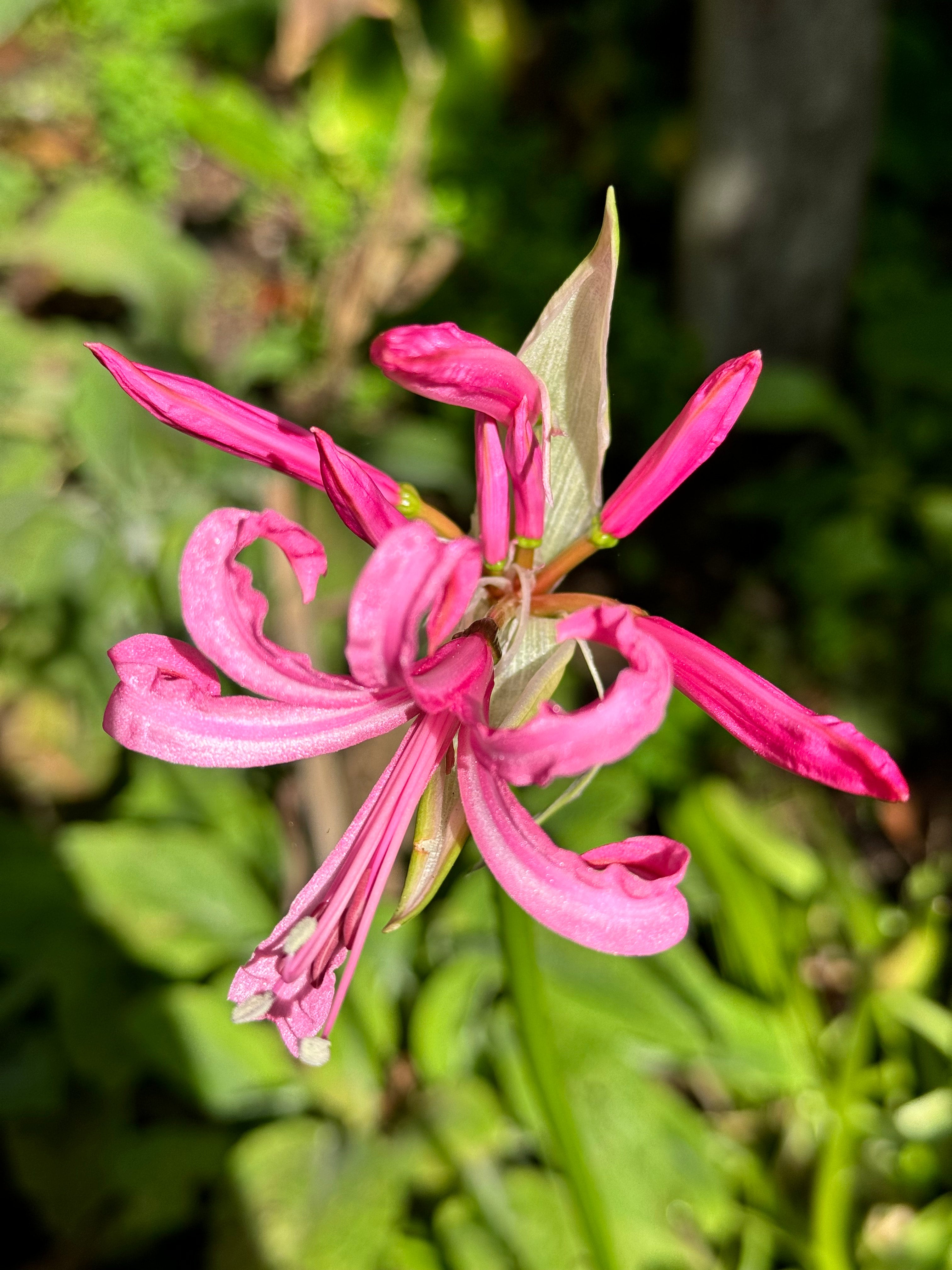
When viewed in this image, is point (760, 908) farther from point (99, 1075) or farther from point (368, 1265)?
point (99, 1075)

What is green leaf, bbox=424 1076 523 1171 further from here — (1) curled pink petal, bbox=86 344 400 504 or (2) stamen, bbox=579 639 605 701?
(1) curled pink petal, bbox=86 344 400 504

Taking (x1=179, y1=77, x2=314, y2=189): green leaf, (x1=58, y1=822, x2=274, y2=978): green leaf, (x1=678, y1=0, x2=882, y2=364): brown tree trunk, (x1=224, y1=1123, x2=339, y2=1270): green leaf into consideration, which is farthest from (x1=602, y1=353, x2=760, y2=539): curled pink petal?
(x1=179, y1=77, x2=314, y2=189): green leaf

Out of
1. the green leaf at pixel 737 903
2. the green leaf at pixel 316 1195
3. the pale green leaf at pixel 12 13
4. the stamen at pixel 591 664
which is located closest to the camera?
the stamen at pixel 591 664

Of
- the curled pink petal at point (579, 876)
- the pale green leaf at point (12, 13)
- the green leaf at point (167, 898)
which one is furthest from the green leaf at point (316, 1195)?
the pale green leaf at point (12, 13)

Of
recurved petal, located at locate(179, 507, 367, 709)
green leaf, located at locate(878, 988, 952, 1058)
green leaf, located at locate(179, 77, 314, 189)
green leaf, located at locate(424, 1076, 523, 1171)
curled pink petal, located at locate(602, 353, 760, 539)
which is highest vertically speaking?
curled pink petal, located at locate(602, 353, 760, 539)

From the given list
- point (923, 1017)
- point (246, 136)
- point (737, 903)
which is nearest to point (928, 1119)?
point (923, 1017)

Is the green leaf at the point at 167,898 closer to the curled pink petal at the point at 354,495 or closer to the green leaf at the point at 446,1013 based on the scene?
the green leaf at the point at 446,1013
